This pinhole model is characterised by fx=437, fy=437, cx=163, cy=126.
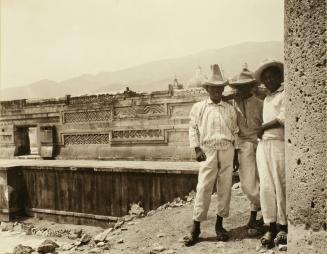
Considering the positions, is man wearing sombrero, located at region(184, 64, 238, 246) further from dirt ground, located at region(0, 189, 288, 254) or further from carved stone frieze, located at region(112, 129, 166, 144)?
carved stone frieze, located at region(112, 129, 166, 144)

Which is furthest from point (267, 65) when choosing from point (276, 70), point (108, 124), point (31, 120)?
point (31, 120)

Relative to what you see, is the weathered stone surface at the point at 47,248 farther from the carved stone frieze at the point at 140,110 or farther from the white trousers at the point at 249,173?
the carved stone frieze at the point at 140,110

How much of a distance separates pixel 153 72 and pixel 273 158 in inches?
4435

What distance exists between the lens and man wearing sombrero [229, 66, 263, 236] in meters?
5.11

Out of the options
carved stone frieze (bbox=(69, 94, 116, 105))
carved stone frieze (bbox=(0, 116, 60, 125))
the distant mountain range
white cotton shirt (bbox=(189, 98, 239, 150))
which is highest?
the distant mountain range

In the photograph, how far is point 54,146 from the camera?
53.3 ft

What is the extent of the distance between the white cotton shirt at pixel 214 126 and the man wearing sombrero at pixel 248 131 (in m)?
0.10

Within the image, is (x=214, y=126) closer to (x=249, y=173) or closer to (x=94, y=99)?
(x=249, y=173)

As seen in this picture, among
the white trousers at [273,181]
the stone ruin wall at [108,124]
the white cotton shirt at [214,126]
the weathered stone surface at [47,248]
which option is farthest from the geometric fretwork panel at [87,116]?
the white trousers at [273,181]

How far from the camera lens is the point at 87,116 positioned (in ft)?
50.7

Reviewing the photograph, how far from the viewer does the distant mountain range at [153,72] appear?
99.4 meters

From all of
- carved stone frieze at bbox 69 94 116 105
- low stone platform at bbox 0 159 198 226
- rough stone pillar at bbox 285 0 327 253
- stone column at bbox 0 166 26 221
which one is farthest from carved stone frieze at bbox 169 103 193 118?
rough stone pillar at bbox 285 0 327 253

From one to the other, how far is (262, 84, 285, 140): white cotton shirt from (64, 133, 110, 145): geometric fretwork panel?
10.8 m

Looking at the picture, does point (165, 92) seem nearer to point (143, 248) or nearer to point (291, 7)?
point (143, 248)
